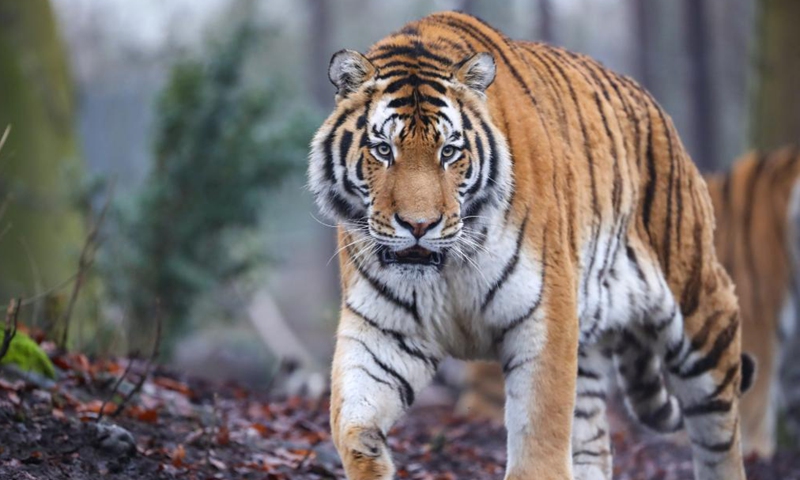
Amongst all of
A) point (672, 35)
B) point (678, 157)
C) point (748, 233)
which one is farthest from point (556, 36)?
point (678, 157)

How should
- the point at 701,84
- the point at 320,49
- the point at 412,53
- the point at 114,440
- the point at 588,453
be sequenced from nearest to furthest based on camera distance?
the point at 412,53 < the point at 114,440 < the point at 588,453 < the point at 701,84 < the point at 320,49

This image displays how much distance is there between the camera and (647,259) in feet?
16.7

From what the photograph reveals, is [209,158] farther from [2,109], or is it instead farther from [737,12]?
[737,12]

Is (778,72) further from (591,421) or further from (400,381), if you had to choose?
(400,381)

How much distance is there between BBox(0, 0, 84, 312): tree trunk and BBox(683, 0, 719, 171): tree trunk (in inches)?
415

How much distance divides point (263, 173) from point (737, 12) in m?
19.3

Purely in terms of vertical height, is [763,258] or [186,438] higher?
[763,258]

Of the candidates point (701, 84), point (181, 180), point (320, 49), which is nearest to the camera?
point (181, 180)

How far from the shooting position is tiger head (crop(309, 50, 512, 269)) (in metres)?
3.86

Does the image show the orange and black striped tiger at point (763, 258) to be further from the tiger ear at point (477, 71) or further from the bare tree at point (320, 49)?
the bare tree at point (320, 49)

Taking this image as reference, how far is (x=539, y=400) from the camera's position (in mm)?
4086

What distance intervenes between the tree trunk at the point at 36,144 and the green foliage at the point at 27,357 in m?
5.41

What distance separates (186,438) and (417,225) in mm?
1888

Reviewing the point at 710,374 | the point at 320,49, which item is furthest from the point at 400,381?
the point at 320,49
